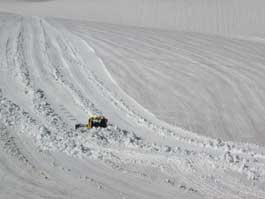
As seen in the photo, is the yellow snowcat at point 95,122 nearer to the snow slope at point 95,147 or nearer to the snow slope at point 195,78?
the snow slope at point 95,147

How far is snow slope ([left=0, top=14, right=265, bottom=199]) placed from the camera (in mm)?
7750

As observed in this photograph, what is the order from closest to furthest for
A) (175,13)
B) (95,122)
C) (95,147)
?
(95,147) < (95,122) < (175,13)

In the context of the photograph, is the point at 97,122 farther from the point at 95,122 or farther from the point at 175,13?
the point at 175,13

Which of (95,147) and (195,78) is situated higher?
(195,78)

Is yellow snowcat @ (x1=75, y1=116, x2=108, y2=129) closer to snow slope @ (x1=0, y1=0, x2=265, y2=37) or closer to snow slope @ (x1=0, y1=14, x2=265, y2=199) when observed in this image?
snow slope @ (x1=0, y1=14, x2=265, y2=199)

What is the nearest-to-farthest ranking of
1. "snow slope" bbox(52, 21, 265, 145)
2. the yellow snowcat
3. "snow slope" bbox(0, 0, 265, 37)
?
the yellow snowcat, "snow slope" bbox(52, 21, 265, 145), "snow slope" bbox(0, 0, 265, 37)

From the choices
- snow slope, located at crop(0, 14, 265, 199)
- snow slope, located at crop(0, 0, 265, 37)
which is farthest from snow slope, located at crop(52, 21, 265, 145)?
snow slope, located at crop(0, 0, 265, 37)

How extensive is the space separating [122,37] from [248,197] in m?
14.6

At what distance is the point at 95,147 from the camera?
9.70 meters

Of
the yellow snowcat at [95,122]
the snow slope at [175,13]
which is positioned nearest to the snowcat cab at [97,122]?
the yellow snowcat at [95,122]

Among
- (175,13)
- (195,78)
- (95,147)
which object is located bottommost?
(95,147)

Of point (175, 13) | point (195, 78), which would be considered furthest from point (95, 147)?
point (175, 13)

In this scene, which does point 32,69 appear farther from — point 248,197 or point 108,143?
point 248,197

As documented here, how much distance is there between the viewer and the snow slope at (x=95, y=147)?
7750 millimetres
